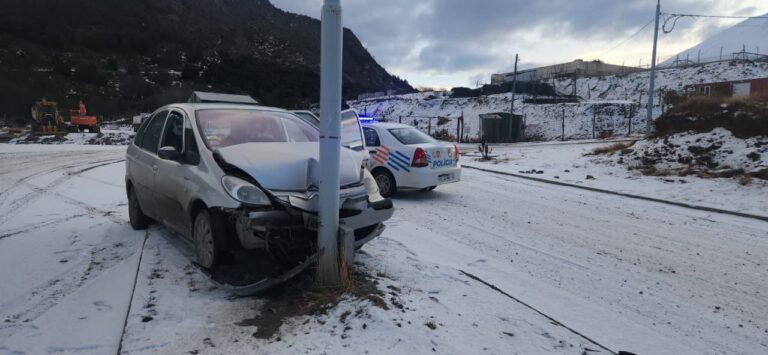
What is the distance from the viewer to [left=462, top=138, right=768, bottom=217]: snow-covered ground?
969 centimetres

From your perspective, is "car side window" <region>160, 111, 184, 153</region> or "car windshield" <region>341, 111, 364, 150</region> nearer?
"car side window" <region>160, 111, 184, 153</region>

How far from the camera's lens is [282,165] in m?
4.38

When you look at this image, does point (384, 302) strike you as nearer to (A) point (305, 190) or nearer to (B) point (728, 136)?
(A) point (305, 190)

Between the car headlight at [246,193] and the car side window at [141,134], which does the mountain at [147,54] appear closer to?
the car side window at [141,134]

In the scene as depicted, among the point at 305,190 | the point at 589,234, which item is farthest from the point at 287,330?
the point at 589,234

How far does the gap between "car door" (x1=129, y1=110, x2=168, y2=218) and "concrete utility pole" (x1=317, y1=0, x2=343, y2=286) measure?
2533 millimetres

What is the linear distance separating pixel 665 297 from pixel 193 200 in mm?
4385

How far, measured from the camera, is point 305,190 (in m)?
4.29

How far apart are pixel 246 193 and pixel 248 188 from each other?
0.05m

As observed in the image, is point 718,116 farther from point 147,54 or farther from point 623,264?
point 147,54

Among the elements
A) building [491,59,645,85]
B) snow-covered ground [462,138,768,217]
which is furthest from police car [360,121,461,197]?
building [491,59,645,85]

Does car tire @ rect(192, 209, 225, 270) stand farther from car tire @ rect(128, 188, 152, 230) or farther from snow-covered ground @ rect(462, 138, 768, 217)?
snow-covered ground @ rect(462, 138, 768, 217)

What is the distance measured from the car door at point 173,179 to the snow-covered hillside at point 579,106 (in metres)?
35.1

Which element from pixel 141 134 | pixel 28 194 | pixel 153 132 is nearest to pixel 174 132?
pixel 153 132
